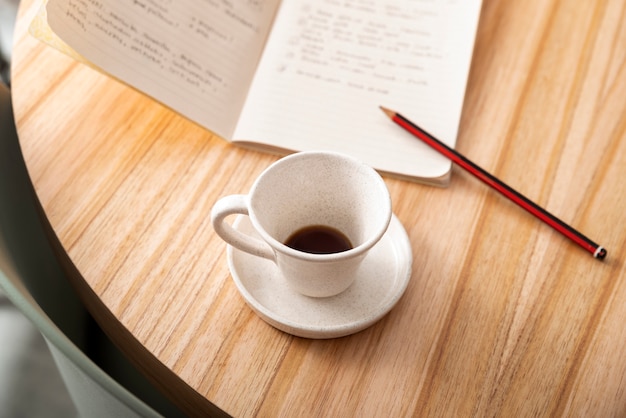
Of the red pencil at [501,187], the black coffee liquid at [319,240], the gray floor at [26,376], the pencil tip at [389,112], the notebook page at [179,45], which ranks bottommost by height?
the gray floor at [26,376]

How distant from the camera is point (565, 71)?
81 centimetres

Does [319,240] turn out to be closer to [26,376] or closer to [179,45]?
[179,45]

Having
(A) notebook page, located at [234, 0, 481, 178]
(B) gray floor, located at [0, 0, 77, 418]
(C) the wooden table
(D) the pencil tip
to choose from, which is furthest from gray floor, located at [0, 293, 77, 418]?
(D) the pencil tip

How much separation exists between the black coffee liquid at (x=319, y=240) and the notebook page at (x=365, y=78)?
12 cm

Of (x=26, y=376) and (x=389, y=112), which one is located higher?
(x=389, y=112)

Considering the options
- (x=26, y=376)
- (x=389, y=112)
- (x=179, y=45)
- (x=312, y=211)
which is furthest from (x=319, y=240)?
(x=26, y=376)

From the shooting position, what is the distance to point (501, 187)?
27.4 inches

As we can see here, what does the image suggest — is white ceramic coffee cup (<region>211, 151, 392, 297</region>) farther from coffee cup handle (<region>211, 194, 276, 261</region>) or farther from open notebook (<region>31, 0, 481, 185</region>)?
open notebook (<region>31, 0, 481, 185</region>)

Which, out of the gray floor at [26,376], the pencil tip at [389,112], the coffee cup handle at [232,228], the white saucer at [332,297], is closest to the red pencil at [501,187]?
the pencil tip at [389,112]

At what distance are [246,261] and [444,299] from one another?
0.65ft

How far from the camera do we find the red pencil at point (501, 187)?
0.66 metres

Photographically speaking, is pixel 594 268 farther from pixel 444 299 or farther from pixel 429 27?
pixel 429 27

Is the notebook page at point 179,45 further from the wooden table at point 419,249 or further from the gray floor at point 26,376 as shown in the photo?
the gray floor at point 26,376

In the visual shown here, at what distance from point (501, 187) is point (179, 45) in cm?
41
